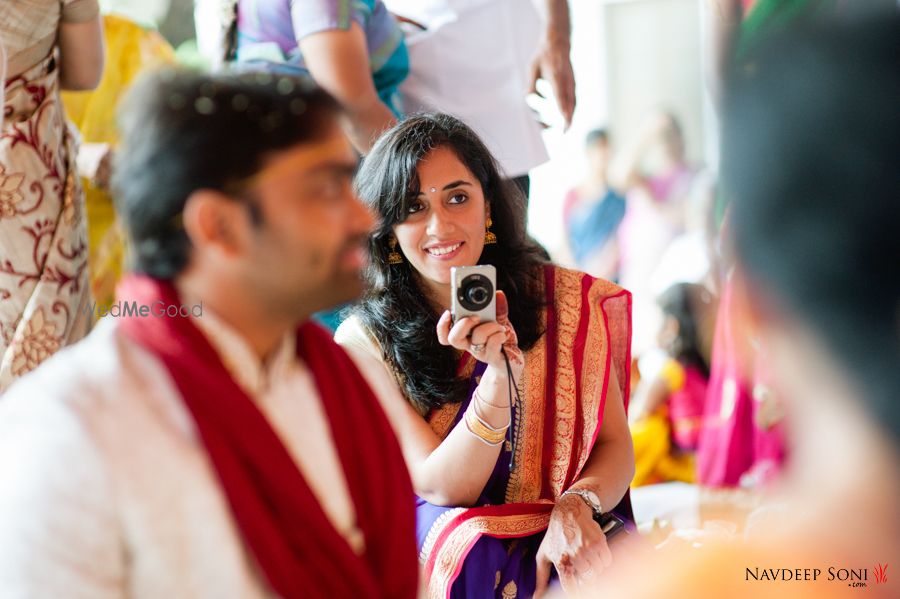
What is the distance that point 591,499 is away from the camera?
7.75ft

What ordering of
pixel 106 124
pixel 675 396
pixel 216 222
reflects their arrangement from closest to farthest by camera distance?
1. pixel 216 222
2. pixel 106 124
3. pixel 675 396

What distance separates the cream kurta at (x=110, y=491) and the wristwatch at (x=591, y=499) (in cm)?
120

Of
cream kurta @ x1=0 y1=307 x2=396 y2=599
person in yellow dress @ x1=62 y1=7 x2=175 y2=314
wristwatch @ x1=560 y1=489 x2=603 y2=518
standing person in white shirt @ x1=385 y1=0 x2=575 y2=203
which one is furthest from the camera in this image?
standing person in white shirt @ x1=385 y1=0 x2=575 y2=203

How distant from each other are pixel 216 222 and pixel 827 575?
0.79 meters

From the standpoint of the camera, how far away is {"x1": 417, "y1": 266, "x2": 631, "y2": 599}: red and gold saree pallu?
2.32 meters

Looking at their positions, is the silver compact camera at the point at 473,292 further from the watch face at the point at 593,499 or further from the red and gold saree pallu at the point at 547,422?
the watch face at the point at 593,499

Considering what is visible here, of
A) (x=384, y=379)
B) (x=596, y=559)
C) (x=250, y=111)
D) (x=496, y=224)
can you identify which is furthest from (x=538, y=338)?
(x=250, y=111)

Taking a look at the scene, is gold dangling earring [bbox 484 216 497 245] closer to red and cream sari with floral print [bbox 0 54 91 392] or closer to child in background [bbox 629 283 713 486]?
red and cream sari with floral print [bbox 0 54 91 392]

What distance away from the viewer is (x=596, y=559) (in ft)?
7.34

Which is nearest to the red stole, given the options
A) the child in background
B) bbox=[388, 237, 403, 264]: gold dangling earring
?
bbox=[388, 237, 403, 264]: gold dangling earring

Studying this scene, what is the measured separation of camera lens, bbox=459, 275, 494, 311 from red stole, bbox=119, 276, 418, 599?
739mm

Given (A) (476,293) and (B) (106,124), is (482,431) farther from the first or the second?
(B) (106,124)

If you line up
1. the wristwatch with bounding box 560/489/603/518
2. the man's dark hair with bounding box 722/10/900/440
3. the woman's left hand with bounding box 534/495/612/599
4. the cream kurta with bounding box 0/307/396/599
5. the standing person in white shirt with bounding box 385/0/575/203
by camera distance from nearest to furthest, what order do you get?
the man's dark hair with bounding box 722/10/900/440, the cream kurta with bounding box 0/307/396/599, the woman's left hand with bounding box 534/495/612/599, the wristwatch with bounding box 560/489/603/518, the standing person in white shirt with bounding box 385/0/575/203

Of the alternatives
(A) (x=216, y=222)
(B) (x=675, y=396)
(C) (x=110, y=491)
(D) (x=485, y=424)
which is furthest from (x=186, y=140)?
(B) (x=675, y=396)
